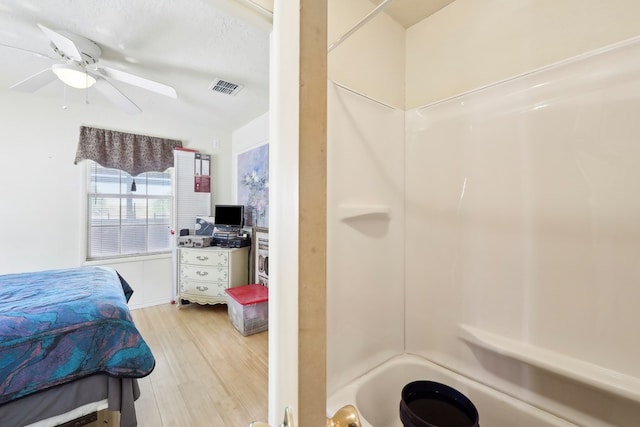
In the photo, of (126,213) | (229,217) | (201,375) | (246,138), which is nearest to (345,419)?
(201,375)

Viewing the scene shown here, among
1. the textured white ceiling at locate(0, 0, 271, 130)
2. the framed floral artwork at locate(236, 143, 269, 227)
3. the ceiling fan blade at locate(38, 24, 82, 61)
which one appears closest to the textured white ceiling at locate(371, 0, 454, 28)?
the textured white ceiling at locate(0, 0, 271, 130)

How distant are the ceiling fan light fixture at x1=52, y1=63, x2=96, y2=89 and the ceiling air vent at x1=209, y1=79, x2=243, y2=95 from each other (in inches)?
37.5

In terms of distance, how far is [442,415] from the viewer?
3.29 feet

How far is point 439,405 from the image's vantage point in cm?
102

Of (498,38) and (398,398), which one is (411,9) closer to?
(498,38)

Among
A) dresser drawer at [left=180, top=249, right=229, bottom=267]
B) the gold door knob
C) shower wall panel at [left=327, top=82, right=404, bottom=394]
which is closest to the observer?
the gold door knob

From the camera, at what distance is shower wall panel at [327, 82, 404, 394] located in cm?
116

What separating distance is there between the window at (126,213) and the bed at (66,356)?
1692mm

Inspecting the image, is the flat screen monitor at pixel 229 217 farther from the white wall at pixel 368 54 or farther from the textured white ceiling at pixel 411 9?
the textured white ceiling at pixel 411 9

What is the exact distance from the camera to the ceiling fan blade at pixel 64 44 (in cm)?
147

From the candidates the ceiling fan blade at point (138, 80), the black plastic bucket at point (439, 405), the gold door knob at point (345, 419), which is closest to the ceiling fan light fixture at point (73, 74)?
the ceiling fan blade at point (138, 80)

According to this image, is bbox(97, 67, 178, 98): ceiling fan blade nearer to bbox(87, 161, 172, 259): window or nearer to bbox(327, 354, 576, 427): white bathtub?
bbox(87, 161, 172, 259): window

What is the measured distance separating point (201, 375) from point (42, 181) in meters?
2.85

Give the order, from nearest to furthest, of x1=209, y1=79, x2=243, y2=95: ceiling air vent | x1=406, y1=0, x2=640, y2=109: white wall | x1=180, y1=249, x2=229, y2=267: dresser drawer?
x1=406, y1=0, x2=640, y2=109: white wall → x1=209, y1=79, x2=243, y2=95: ceiling air vent → x1=180, y1=249, x2=229, y2=267: dresser drawer
